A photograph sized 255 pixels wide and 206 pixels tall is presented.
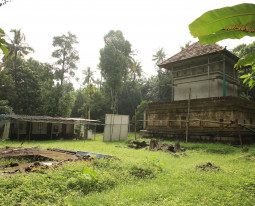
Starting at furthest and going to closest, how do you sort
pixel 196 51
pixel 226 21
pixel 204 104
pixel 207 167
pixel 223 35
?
pixel 196 51, pixel 204 104, pixel 207 167, pixel 223 35, pixel 226 21

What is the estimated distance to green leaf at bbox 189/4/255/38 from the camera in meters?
2.34

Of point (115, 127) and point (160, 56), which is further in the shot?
point (160, 56)

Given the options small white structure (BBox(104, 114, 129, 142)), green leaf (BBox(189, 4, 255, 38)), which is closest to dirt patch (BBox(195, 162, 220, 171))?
green leaf (BBox(189, 4, 255, 38))

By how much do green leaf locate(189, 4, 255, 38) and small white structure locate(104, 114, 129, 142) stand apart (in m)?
17.5

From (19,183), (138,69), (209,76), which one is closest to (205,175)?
(19,183)

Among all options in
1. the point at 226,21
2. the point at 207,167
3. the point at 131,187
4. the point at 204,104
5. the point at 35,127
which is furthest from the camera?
the point at 35,127

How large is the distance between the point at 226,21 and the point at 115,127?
18594 mm

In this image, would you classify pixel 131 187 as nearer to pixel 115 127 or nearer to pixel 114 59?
pixel 115 127

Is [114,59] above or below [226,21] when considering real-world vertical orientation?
above

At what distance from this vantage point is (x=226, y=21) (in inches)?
99.3

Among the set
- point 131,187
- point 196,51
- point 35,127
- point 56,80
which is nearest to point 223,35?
point 131,187

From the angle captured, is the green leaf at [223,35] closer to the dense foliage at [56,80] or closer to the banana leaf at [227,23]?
the banana leaf at [227,23]

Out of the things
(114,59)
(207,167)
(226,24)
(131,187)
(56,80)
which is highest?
(114,59)

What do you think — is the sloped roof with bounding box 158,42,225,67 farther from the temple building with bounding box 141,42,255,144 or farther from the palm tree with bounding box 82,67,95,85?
the palm tree with bounding box 82,67,95,85
